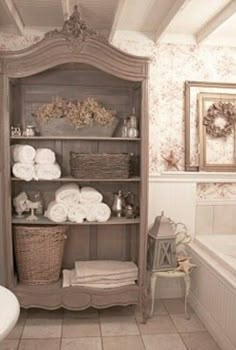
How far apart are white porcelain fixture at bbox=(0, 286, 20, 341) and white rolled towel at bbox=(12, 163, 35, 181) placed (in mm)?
1333

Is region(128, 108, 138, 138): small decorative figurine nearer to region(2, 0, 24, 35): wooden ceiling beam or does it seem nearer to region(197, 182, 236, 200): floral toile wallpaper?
region(197, 182, 236, 200): floral toile wallpaper

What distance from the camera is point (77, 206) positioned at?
286 cm

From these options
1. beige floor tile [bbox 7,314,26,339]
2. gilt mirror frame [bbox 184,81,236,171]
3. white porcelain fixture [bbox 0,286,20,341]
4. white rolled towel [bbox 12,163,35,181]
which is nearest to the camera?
white porcelain fixture [bbox 0,286,20,341]

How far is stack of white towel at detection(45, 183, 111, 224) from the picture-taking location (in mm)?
2826

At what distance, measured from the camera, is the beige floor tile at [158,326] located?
9.08 feet

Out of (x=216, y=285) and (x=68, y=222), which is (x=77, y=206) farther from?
(x=216, y=285)

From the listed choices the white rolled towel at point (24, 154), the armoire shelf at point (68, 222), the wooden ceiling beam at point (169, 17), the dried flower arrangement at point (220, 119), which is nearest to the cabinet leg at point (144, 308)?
the armoire shelf at point (68, 222)

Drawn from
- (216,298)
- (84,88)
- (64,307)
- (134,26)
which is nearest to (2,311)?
(64,307)

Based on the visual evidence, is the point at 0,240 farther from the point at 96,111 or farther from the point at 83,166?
the point at 96,111

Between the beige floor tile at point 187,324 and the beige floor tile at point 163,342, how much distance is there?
0.13 meters

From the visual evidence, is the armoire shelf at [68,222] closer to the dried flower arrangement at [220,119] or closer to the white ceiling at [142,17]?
the dried flower arrangement at [220,119]

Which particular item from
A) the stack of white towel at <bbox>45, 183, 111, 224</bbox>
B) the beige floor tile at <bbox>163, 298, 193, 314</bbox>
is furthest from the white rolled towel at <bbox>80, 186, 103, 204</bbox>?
the beige floor tile at <bbox>163, 298, 193, 314</bbox>

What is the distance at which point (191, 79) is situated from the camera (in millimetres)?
3232

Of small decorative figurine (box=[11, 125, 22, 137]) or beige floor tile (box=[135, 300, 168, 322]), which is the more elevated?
small decorative figurine (box=[11, 125, 22, 137])
